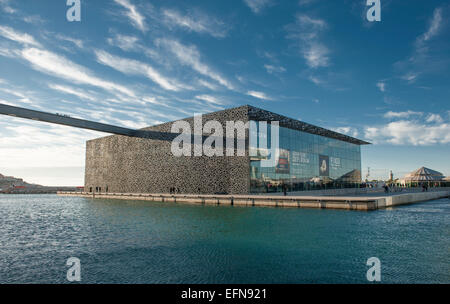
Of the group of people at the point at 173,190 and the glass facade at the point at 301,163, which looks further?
the group of people at the point at 173,190

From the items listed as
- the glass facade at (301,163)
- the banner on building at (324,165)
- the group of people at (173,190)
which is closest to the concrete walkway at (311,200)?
the group of people at (173,190)

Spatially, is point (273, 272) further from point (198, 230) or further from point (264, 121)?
point (264, 121)

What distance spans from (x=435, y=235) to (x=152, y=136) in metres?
36.6

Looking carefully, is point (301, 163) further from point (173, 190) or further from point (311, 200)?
point (173, 190)

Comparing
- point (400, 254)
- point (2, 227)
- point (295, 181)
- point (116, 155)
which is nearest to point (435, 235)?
point (400, 254)

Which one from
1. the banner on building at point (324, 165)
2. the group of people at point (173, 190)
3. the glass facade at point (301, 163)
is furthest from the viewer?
the banner on building at point (324, 165)

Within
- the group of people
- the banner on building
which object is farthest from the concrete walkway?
the banner on building

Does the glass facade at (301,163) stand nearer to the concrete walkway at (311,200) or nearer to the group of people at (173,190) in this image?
the concrete walkway at (311,200)

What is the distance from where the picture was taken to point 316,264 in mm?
7484

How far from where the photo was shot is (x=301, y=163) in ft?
119

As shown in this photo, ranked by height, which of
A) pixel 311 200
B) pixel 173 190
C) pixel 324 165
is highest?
pixel 324 165

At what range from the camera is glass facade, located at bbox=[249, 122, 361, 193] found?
31109mm

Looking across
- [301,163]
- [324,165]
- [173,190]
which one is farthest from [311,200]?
[173,190]

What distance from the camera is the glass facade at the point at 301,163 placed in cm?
3111
